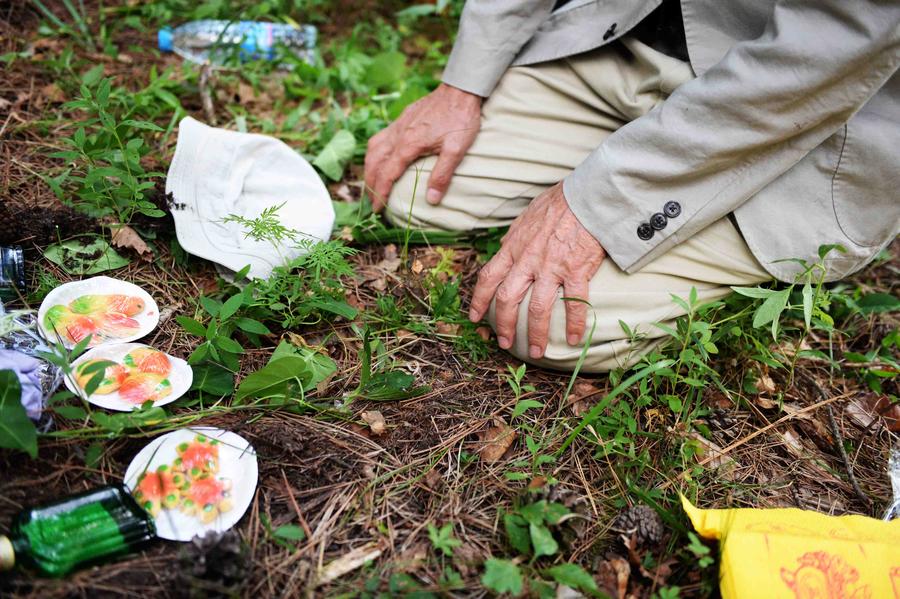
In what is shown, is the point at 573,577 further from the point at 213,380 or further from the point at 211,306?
the point at 211,306

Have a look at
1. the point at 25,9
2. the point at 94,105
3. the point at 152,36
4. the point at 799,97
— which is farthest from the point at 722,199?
the point at 25,9

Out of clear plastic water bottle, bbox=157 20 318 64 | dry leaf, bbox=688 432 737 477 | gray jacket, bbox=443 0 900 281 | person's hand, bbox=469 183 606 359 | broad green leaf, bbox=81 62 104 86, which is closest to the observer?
gray jacket, bbox=443 0 900 281

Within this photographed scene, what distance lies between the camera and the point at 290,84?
2605 millimetres

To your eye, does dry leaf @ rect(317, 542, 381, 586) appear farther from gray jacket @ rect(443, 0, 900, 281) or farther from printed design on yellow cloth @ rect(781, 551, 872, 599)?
gray jacket @ rect(443, 0, 900, 281)

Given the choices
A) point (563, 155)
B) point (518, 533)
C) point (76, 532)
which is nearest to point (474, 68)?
Result: point (563, 155)

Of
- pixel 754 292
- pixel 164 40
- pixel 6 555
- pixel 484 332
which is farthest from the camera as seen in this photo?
pixel 164 40

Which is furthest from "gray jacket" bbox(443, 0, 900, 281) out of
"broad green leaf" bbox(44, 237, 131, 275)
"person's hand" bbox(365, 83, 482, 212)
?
"broad green leaf" bbox(44, 237, 131, 275)

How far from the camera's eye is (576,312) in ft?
5.60

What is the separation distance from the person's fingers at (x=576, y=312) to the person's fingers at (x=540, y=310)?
0.04 m

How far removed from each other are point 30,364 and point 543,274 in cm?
118

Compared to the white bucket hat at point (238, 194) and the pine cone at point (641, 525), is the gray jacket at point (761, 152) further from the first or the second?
the white bucket hat at point (238, 194)

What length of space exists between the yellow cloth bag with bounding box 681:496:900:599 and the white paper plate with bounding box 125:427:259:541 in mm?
924

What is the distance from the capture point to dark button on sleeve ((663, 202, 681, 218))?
1.69 m

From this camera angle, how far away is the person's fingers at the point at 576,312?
5.60 feet
